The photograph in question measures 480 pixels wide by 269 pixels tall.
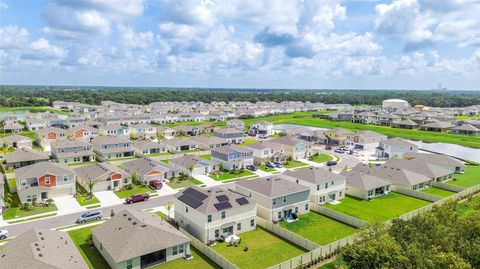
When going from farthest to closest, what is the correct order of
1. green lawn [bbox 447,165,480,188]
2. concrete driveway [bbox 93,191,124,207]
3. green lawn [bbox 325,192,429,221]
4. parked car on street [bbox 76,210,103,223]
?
1. green lawn [bbox 447,165,480,188]
2. concrete driveway [bbox 93,191,124,207]
3. green lawn [bbox 325,192,429,221]
4. parked car on street [bbox 76,210,103,223]

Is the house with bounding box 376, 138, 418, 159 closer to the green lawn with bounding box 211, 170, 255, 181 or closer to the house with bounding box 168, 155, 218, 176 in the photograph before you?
the green lawn with bounding box 211, 170, 255, 181

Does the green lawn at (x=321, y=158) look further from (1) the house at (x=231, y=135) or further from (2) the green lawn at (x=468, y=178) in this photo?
(1) the house at (x=231, y=135)

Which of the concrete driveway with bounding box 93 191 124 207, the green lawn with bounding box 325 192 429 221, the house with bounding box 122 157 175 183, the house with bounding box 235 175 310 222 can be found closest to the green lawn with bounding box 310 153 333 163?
the green lawn with bounding box 325 192 429 221

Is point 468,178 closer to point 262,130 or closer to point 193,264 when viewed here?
point 193,264

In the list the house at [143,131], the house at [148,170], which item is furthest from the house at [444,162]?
the house at [143,131]

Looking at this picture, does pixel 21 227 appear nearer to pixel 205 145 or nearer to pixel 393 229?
pixel 393 229

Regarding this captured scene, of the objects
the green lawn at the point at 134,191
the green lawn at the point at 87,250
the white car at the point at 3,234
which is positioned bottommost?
the green lawn at the point at 87,250

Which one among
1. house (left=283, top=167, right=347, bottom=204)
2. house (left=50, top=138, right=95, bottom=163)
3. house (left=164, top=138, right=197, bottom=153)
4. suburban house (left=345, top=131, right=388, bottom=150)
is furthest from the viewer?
suburban house (left=345, top=131, right=388, bottom=150)

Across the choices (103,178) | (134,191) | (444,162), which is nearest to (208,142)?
(134,191)
